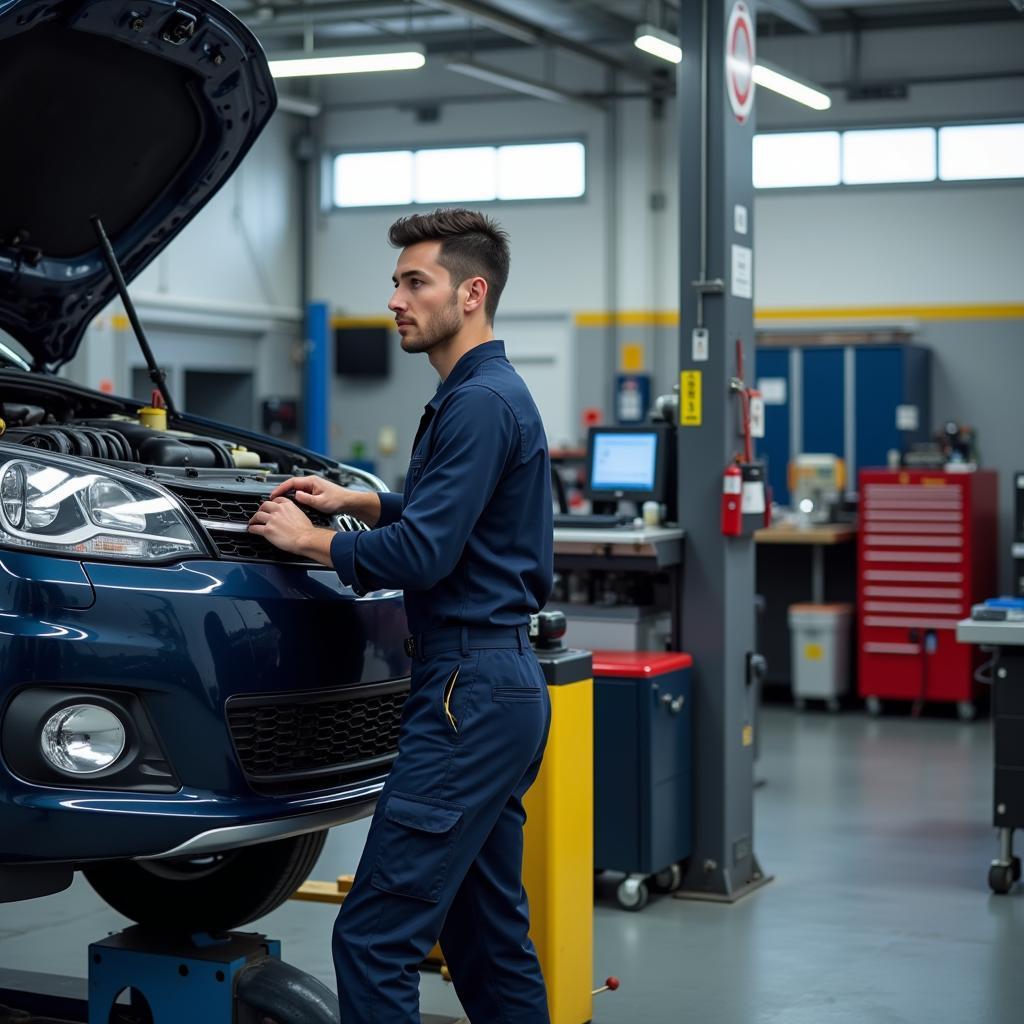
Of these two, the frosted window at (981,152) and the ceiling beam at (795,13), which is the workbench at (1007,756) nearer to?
the ceiling beam at (795,13)

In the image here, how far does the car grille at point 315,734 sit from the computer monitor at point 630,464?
2.12m

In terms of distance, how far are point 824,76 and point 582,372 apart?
2.61 m

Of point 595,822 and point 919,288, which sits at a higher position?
point 919,288

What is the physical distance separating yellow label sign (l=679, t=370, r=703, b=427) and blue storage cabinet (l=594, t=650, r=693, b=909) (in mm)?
669

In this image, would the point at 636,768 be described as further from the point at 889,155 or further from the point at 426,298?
the point at 889,155

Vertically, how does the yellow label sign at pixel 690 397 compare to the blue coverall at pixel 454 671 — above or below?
above

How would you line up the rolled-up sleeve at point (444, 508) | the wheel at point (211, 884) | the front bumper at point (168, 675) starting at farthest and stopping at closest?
1. the wheel at point (211, 884)
2. the rolled-up sleeve at point (444, 508)
3. the front bumper at point (168, 675)

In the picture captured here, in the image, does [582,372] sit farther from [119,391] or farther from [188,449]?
[188,449]

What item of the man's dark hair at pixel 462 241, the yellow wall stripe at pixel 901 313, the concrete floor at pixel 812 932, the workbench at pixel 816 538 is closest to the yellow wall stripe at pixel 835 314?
the yellow wall stripe at pixel 901 313

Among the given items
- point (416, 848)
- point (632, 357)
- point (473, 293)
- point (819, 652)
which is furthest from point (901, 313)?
point (416, 848)

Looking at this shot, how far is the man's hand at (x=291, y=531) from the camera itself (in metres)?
2.27

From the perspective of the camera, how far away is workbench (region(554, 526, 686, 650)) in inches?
167

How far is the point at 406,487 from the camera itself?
91.9 inches

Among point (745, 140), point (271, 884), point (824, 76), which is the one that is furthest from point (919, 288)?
point (271, 884)
